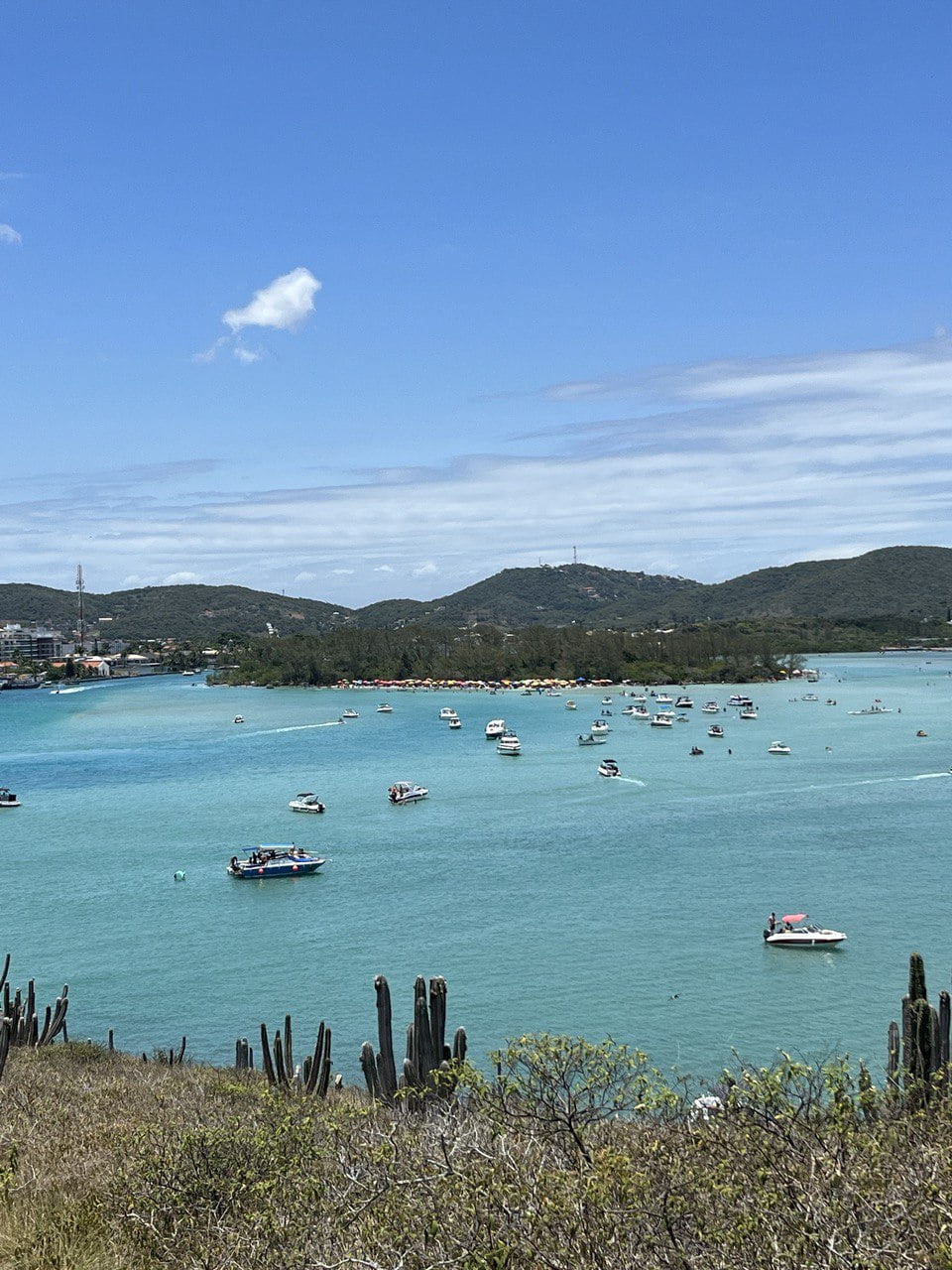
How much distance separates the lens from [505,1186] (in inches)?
278

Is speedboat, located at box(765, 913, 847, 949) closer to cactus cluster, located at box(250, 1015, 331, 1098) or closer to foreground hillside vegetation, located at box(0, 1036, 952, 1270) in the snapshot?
cactus cluster, located at box(250, 1015, 331, 1098)

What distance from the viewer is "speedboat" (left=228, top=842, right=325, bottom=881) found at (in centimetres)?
3791

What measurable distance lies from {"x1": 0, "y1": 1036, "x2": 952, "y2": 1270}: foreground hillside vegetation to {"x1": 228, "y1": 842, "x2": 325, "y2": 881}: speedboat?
26732 mm

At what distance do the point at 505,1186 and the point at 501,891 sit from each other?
2784cm

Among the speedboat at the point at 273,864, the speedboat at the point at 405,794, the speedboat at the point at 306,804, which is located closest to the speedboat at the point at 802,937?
the speedboat at the point at 273,864

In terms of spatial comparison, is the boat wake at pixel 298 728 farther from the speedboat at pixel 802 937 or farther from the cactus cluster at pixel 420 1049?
the cactus cluster at pixel 420 1049

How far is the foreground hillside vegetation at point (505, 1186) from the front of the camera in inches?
254

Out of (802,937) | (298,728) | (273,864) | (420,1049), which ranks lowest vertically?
(802,937)

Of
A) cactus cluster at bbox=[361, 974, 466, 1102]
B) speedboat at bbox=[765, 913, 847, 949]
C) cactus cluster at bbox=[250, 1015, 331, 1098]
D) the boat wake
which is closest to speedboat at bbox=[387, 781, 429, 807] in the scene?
speedboat at bbox=[765, 913, 847, 949]

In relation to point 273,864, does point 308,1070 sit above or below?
above

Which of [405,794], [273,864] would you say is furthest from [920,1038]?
[405,794]

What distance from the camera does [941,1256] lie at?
5.71 m

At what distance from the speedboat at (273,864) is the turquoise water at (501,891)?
51cm

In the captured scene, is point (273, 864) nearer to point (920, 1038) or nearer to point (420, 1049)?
point (420, 1049)
